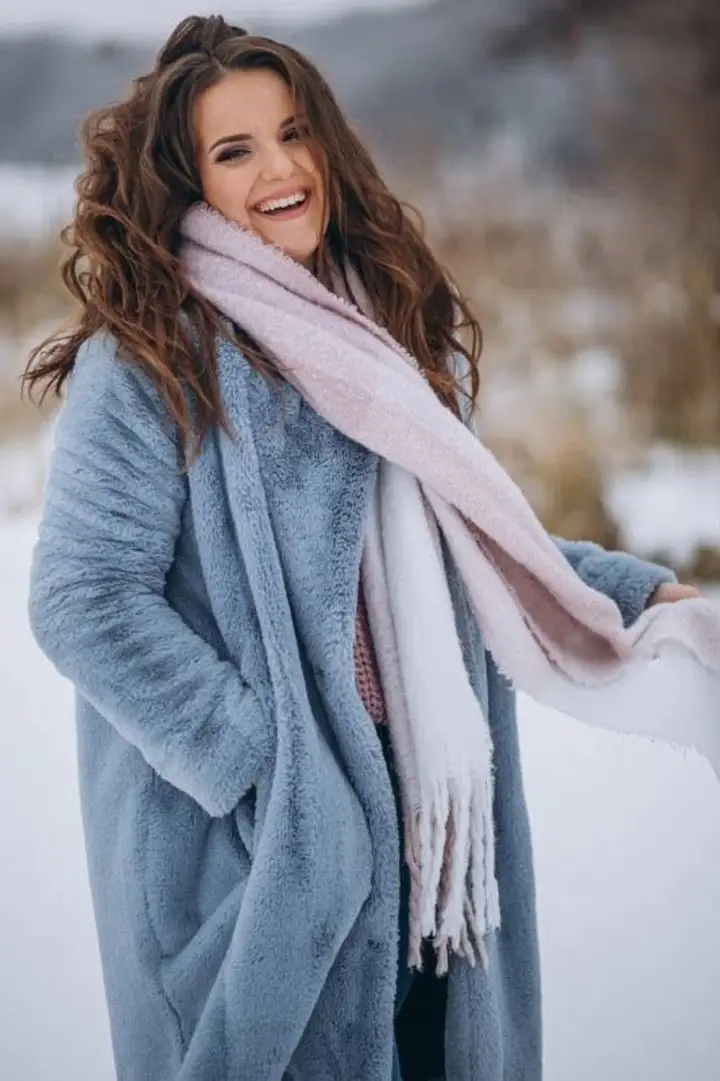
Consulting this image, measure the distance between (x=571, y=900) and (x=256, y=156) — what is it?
1.28 m

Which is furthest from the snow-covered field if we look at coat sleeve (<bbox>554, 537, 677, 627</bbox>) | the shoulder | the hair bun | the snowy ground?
the hair bun

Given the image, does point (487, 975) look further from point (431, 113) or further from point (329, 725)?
point (431, 113)

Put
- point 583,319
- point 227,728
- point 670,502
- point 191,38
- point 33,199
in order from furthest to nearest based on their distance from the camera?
point 583,319 < point 670,502 < point 33,199 < point 191,38 < point 227,728

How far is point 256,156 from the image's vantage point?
3.16 ft

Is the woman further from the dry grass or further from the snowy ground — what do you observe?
the dry grass

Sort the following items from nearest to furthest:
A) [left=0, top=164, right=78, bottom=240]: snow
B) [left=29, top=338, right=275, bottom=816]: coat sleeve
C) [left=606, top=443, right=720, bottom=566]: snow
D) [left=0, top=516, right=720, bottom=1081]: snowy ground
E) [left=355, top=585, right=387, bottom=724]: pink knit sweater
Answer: [left=29, top=338, right=275, bottom=816]: coat sleeve → [left=355, top=585, right=387, bottom=724]: pink knit sweater → [left=0, top=516, right=720, bottom=1081]: snowy ground → [left=0, top=164, right=78, bottom=240]: snow → [left=606, top=443, right=720, bottom=566]: snow

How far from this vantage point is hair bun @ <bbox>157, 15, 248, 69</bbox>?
974 millimetres

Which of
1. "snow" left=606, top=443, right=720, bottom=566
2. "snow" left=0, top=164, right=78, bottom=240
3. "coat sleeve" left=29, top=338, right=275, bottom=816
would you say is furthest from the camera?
"snow" left=606, top=443, right=720, bottom=566

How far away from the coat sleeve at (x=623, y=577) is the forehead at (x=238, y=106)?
0.52m

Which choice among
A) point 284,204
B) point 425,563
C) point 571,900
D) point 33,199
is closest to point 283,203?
point 284,204

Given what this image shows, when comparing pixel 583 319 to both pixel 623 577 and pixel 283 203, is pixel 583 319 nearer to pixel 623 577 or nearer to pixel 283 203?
pixel 623 577

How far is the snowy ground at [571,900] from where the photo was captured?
153cm

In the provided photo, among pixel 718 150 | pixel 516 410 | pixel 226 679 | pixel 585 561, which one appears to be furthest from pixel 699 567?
pixel 226 679

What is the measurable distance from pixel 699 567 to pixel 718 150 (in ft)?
3.94
